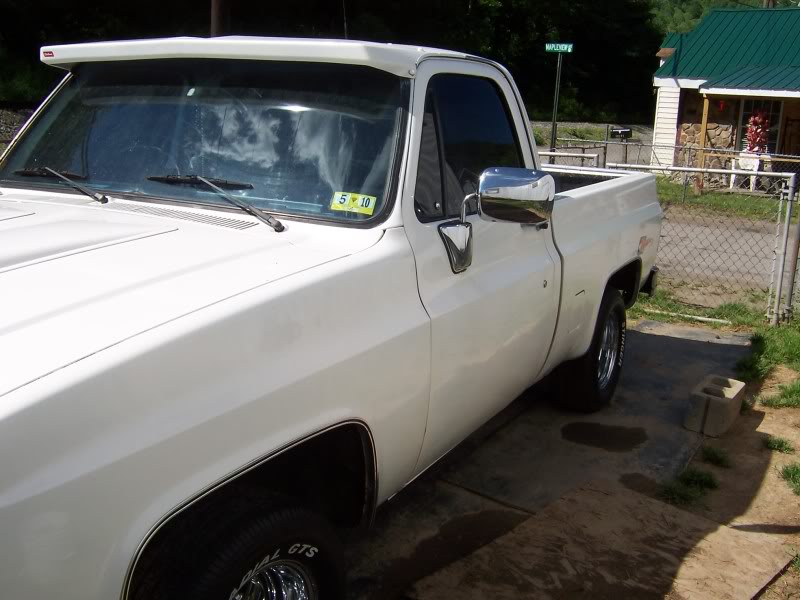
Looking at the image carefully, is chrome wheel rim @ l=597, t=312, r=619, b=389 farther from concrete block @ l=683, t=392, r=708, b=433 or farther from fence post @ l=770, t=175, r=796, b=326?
fence post @ l=770, t=175, r=796, b=326

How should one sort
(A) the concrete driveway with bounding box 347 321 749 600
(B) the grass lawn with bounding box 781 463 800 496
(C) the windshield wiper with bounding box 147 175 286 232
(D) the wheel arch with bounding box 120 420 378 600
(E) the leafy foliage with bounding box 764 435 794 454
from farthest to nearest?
(E) the leafy foliage with bounding box 764 435 794 454
(B) the grass lawn with bounding box 781 463 800 496
(A) the concrete driveway with bounding box 347 321 749 600
(C) the windshield wiper with bounding box 147 175 286 232
(D) the wheel arch with bounding box 120 420 378 600

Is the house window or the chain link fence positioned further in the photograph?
the house window

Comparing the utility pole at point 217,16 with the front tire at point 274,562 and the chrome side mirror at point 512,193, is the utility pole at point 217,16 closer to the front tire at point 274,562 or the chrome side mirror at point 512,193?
the chrome side mirror at point 512,193

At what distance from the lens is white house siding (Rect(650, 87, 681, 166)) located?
23328 millimetres

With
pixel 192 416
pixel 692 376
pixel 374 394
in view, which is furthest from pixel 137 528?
pixel 692 376

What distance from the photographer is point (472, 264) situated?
10.3 feet

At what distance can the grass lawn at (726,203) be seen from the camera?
52.2ft

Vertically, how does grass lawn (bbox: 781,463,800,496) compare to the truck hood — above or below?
below

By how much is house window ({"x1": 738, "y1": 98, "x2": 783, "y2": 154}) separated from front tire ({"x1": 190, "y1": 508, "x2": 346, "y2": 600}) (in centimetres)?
2220

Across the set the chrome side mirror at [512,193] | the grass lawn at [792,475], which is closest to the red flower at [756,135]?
the grass lawn at [792,475]

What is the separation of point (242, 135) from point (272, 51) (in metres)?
0.32

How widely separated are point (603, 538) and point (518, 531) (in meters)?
0.38

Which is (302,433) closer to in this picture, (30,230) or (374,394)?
(374,394)

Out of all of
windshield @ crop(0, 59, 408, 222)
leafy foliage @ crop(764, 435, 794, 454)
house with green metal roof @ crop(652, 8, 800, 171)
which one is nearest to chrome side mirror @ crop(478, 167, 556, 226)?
windshield @ crop(0, 59, 408, 222)
